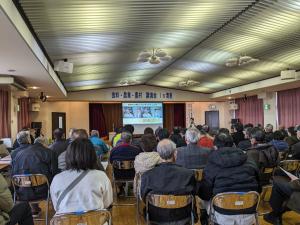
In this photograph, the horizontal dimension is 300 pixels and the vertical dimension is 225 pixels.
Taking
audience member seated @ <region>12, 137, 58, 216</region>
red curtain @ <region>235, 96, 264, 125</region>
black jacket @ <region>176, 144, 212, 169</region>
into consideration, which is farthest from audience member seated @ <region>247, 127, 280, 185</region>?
red curtain @ <region>235, 96, 264, 125</region>

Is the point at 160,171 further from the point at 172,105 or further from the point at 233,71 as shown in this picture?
the point at 172,105

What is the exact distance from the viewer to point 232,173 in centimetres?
293

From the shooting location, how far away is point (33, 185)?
3.89 meters

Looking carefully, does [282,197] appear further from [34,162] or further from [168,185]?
[34,162]

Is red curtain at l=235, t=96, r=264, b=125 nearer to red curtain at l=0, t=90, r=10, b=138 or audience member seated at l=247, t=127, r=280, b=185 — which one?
audience member seated at l=247, t=127, r=280, b=185

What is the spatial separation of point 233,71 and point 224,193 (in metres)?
8.23

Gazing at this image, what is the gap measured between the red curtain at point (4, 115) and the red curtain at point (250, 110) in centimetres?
1015

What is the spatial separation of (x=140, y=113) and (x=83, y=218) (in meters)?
13.8

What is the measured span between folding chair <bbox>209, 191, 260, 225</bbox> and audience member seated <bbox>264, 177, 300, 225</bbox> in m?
0.90

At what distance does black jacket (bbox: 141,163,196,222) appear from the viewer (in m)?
2.69

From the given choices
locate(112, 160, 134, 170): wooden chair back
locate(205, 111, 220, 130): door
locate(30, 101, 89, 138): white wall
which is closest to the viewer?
locate(112, 160, 134, 170): wooden chair back

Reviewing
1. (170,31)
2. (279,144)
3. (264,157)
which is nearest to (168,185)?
(264,157)

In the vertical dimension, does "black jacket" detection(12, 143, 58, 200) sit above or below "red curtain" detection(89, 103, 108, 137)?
below

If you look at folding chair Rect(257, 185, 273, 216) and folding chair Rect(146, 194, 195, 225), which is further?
folding chair Rect(257, 185, 273, 216)
